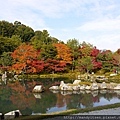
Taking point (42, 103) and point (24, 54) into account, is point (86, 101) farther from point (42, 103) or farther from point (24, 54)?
point (24, 54)

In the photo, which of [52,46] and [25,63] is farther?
[52,46]

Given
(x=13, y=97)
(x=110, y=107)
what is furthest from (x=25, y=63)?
(x=110, y=107)

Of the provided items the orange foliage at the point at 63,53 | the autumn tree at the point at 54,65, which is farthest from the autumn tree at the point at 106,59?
the autumn tree at the point at 54,65

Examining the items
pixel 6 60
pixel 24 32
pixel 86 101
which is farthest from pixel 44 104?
pixel 24 32

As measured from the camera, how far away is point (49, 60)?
34.1m

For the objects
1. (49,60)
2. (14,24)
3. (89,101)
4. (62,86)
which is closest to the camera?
(89,101)

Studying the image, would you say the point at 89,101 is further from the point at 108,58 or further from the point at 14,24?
the point at 14,24

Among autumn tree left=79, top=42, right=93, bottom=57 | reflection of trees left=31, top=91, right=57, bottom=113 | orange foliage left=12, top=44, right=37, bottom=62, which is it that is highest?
autumn tree left=79, top=42, right=93, bottom=57

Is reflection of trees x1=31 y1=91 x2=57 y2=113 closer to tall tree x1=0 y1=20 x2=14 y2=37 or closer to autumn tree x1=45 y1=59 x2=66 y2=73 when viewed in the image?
autumn tree x1=45 y1=59 x2=66 y2=73

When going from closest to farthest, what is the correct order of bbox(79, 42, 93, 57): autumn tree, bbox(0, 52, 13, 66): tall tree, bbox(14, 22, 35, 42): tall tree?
bbox(0, 52, 13, 66): tall tree
bbox(79, 42, 93, 57): autumn tree
bbox(14, 22, 35, 42): tall tree

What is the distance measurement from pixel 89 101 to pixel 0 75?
61.0 ft

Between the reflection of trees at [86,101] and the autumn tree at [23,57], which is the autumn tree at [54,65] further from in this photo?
the reflection of trees at [86,101]

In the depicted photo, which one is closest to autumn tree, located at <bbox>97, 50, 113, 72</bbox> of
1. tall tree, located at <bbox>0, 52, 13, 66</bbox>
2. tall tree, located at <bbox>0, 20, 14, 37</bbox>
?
tall tree, located at <bbox>0, 52, 13, 66</bbox>

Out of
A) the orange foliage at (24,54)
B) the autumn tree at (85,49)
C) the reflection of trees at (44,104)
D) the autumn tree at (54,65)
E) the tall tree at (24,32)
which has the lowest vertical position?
the reflection of trees at (44,104)
